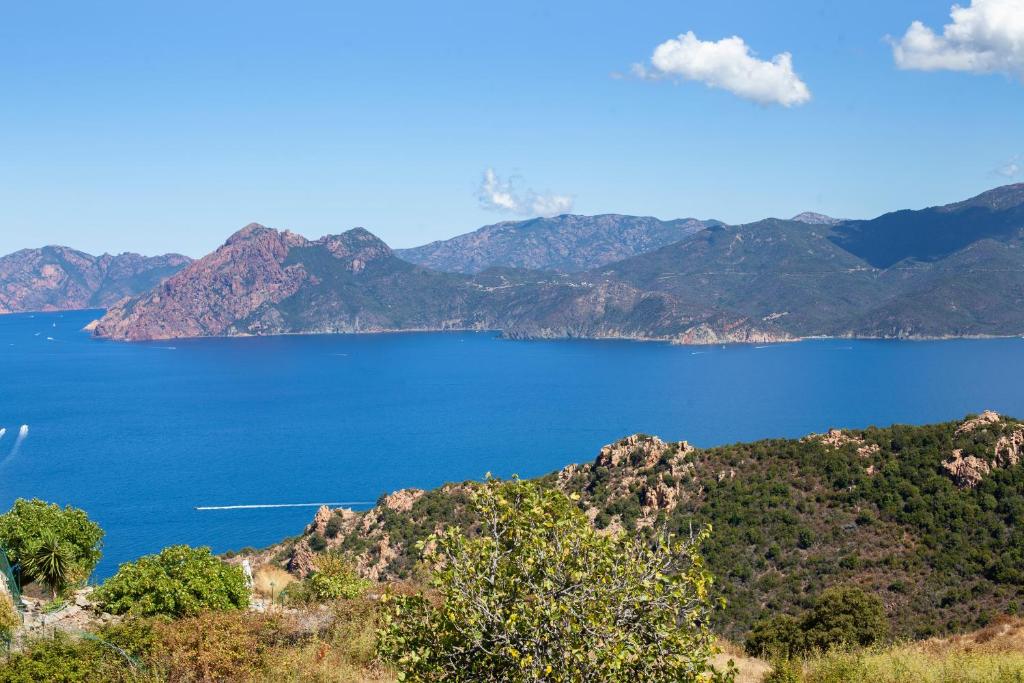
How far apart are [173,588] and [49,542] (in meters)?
9.47

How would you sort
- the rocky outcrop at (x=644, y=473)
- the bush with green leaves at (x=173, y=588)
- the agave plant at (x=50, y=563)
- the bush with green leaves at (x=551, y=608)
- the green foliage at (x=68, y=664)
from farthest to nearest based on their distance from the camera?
the rocky outcrop at (x=644, y=473)
the agave plant at (x=50, y=563)
the bush with green leaves at (x=173, y=588)
the green foliage at (x=68, y=664)
the bush with green leaves at (x=551, y=608)

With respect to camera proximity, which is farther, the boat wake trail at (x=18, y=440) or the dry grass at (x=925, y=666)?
the boat wake trail at (x=18, y=440)

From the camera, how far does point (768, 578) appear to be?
46.9 meters

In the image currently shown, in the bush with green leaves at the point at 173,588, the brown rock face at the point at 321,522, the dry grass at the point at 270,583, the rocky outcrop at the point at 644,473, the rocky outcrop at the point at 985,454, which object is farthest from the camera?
the brown rock face at the point at 321,522

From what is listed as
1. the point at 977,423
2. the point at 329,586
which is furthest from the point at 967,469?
the point at 329,586

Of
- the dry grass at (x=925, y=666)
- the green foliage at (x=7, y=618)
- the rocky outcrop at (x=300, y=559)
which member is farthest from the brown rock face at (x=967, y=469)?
the green foliage at (x=7, y=618)

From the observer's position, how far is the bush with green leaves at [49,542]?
100ft

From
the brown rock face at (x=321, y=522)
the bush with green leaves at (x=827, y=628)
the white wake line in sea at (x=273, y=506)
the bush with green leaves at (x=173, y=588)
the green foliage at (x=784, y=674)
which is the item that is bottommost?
the white wake line in sea at (x=273, y=506)

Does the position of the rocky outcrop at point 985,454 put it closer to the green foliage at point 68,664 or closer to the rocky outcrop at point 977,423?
the rocky outcrop at point 977,423

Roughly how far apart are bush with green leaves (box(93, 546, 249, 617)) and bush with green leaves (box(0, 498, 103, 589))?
5.42m

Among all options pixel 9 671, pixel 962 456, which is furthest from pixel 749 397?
pixel 9 671

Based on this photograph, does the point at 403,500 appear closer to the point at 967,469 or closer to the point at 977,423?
the point at 967,469

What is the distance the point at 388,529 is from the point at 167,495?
2758 inches

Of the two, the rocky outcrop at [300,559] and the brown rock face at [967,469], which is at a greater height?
the brown rock face at [967,469]
